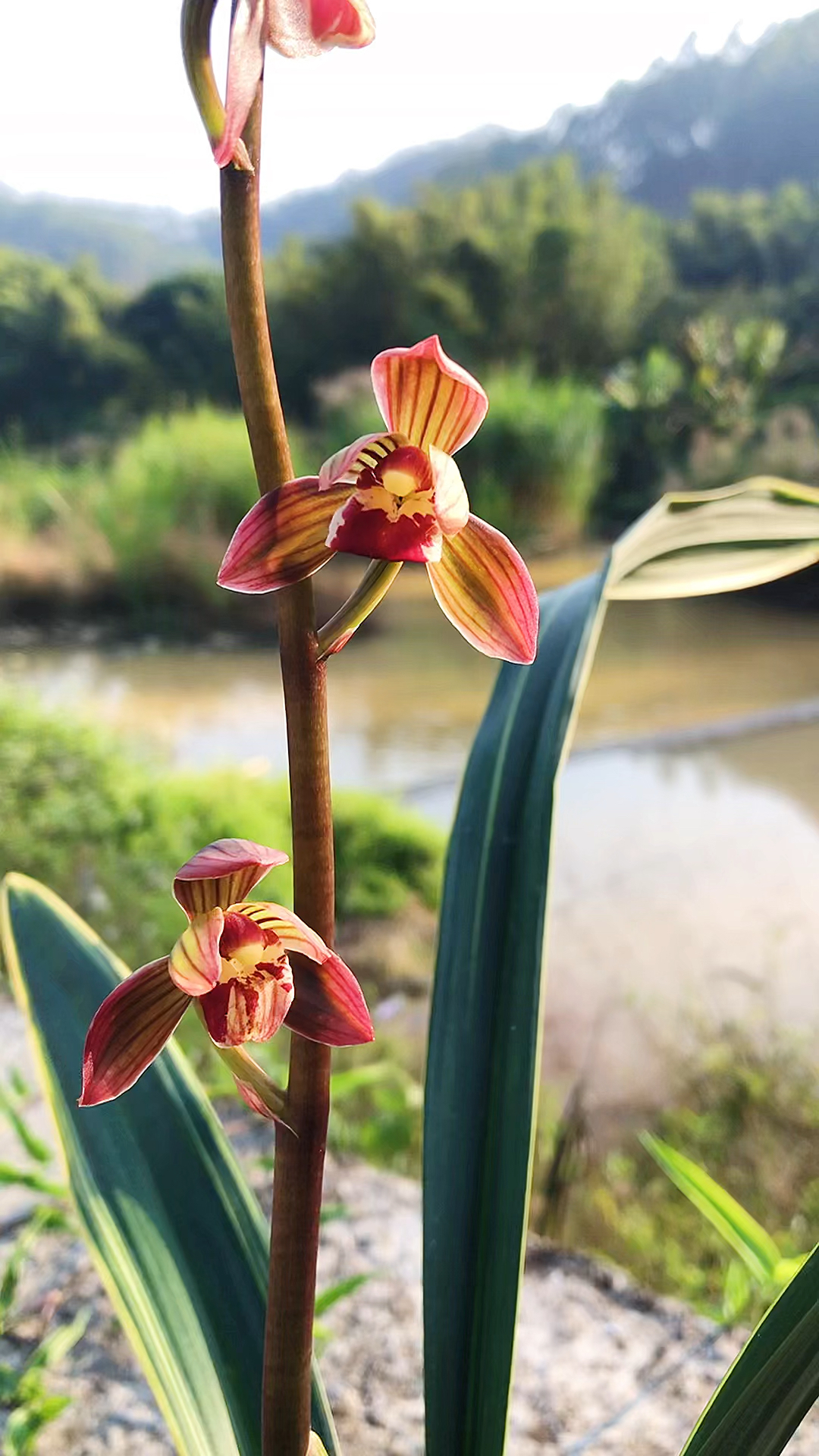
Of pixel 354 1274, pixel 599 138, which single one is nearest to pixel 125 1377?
pixel 354 1274

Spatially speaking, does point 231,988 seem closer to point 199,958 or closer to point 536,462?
point 199,958

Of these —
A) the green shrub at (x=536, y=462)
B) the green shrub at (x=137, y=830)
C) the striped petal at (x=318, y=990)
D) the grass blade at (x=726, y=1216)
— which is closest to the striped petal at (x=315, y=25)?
the striped petal at (x=318, y=990)

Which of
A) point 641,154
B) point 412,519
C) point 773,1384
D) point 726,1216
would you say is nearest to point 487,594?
point 412,519

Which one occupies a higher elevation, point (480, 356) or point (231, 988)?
point (480, 356)

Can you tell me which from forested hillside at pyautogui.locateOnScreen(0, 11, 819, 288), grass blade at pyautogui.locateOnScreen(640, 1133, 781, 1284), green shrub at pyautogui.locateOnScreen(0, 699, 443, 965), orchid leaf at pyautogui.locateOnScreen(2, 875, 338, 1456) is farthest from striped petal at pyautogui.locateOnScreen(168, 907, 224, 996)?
forested hillside at pyautogui.locateOnScreen(0, 11, 819, 288)

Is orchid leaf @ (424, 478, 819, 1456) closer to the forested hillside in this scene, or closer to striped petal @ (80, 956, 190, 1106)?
striped petal @ (80, 956, 190, 1106)

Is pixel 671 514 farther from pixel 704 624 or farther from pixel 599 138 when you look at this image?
pixel 599 138
